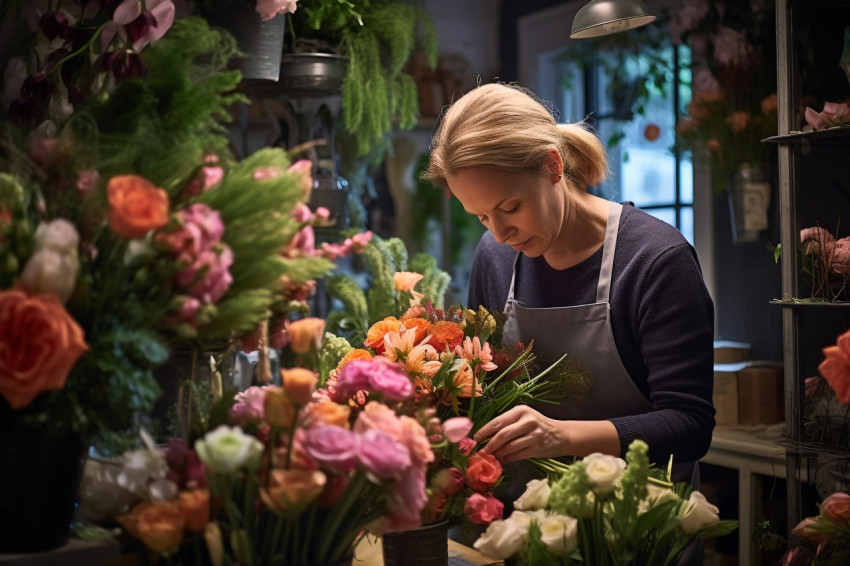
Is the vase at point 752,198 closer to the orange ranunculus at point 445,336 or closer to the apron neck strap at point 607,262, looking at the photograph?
the apron neck strap at point 607,262

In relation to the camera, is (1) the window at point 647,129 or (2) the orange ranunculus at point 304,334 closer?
(2) the orange ranunculus at point 304,334

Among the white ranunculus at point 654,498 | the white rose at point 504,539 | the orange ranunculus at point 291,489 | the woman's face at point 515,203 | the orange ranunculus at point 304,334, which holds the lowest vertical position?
the white rose at point 504,539

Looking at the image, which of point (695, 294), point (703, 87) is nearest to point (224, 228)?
point (695, 294)

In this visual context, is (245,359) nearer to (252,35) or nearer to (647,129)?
(252,35)

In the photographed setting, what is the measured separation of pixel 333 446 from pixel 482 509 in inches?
14.3

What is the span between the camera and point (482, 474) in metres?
1.31

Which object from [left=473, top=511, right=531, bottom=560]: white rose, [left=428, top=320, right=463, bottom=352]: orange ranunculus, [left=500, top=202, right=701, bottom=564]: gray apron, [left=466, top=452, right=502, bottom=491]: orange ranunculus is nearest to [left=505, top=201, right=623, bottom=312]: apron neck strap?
[left=500, top=202, right=701, bottom=564]: gray apron

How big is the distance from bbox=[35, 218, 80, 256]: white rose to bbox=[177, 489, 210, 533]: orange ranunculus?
28cm

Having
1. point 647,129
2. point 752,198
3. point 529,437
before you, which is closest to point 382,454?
point 529,437

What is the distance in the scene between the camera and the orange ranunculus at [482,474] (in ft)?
4.29

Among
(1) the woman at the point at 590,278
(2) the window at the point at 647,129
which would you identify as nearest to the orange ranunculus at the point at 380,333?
(1) the woman at the point at 590,278

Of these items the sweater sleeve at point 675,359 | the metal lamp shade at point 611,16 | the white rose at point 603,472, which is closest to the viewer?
the white rose at point 603,472

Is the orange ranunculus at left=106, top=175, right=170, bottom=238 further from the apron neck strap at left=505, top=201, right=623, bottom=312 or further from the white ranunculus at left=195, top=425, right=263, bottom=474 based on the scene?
the apron neck strap at left=505, top=201, right=623, bottom=312

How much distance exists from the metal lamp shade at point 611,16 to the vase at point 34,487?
1.56 m
